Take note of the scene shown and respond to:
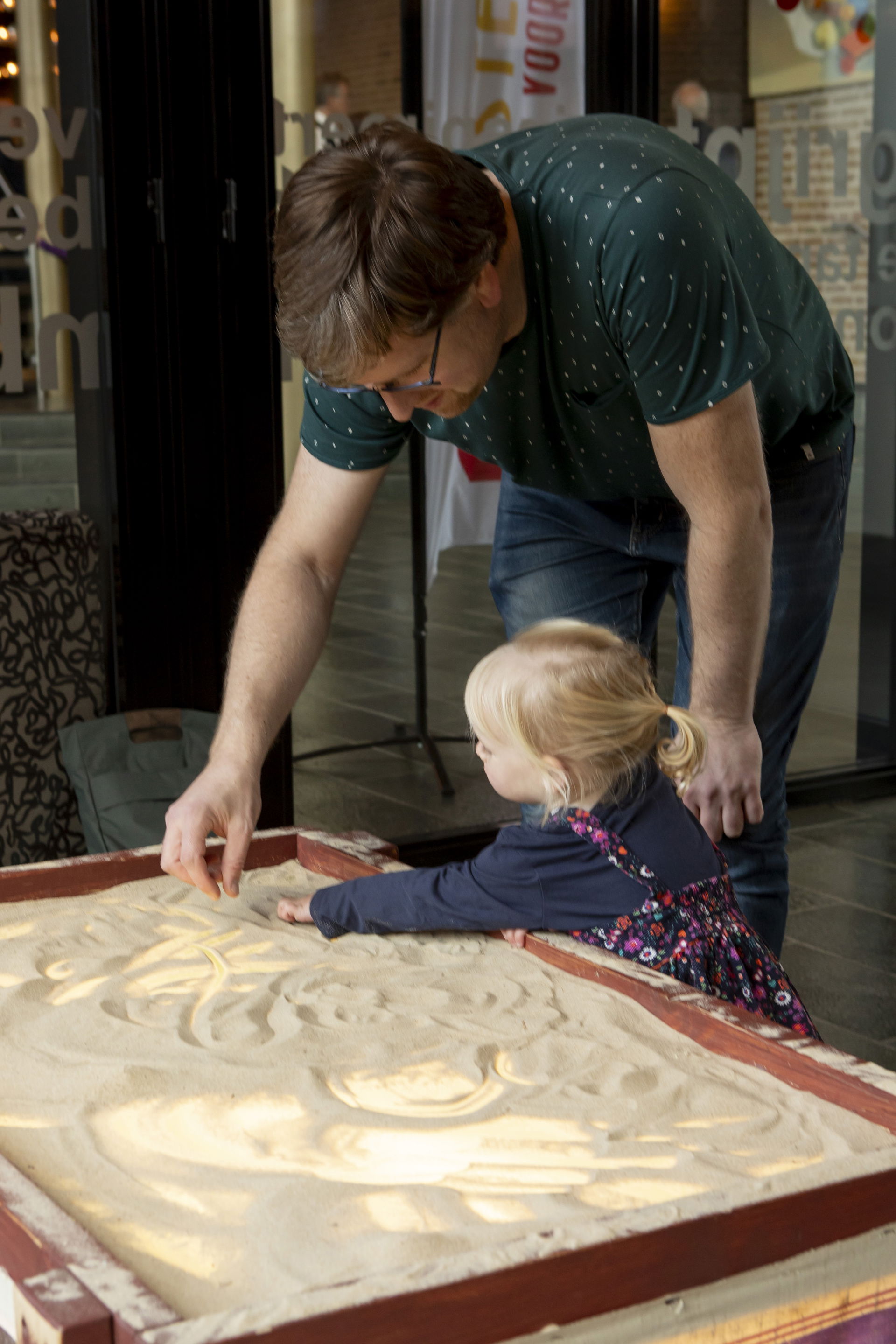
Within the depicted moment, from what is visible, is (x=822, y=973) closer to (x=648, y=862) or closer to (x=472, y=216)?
(x=648, y=862)

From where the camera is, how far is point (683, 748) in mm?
1682

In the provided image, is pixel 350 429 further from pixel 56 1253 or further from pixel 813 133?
pixel 813 133

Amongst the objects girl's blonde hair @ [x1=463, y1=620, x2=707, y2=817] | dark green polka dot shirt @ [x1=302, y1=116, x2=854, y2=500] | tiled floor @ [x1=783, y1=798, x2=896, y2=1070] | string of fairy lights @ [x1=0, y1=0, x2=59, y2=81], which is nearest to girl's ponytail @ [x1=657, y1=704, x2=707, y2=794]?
girl's blonde hair @ [x1=463, y1=620, x2=707, y2=817]

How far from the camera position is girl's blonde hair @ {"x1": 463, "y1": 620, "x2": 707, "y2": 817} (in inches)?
66.6

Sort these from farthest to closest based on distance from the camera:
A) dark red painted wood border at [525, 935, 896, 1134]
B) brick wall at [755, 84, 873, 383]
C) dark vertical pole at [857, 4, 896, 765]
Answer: dark vertical pole at [857, 4, 896, 765]
brick wall at [755, 84, 873, 383]
dark red painted wood border at [525, 935, 896, 1134]

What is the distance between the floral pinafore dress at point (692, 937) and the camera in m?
1.68

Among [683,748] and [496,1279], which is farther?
[683,748]

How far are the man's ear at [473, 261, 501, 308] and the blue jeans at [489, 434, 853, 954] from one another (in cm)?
43

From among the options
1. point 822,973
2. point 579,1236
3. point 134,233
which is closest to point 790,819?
point 822,973

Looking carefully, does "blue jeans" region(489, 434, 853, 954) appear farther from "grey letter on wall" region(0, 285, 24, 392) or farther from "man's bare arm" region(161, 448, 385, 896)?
"grey letter on wall" region(0, 285, 24, 392)

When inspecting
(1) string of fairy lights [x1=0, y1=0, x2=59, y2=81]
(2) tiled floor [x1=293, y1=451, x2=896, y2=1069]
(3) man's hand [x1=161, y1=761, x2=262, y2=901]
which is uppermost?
(1) string of fairy lights [x1=0, y1=0, x2=59, y2=81]

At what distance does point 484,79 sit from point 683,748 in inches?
89.6

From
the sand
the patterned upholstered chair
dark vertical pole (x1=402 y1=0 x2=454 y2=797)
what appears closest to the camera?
the sand

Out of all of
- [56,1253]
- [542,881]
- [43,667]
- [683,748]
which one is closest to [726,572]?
[683,748]
